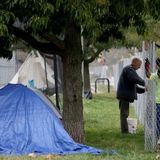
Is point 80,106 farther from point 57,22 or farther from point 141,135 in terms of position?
point 141,135

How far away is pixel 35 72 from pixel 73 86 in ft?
46.7

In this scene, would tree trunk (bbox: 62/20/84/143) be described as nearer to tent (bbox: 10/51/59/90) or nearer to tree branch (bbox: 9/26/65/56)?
Result: tree branch (bbox: 9/26/65/56)

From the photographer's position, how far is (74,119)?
36.8 feet

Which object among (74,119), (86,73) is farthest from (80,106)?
(86,73)

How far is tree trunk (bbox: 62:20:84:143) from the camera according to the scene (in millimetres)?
11070

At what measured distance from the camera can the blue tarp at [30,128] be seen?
10250 millimetres

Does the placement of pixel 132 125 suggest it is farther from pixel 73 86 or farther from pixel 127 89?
pixel 73 86

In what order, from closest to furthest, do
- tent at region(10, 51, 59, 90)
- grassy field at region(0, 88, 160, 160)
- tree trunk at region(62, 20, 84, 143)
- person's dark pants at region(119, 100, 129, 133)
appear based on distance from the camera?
grassy field at region(0, 88, 160, 160) < tree trunk at region(62, 20, 84, 143) < person's dark pants at region(119, 100, 129, 133) < tent at region(10, 51, 59, 90)

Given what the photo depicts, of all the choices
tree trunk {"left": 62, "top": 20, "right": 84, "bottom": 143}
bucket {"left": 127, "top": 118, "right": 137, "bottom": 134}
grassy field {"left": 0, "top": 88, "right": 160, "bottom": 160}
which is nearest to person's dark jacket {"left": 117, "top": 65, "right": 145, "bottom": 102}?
bucket {"left": 127, "top": 118, "right": 137, "bottom": 134}

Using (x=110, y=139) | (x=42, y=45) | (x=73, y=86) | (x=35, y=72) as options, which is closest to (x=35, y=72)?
(x=35, y=72)

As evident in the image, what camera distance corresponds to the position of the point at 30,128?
1054cm

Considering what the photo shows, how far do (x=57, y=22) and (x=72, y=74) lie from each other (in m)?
1.08

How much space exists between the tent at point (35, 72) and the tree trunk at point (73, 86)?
13.3m

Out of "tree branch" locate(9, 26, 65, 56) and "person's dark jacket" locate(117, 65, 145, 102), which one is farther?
"person's dark jacket" locate(117, 65, 145, 102)
